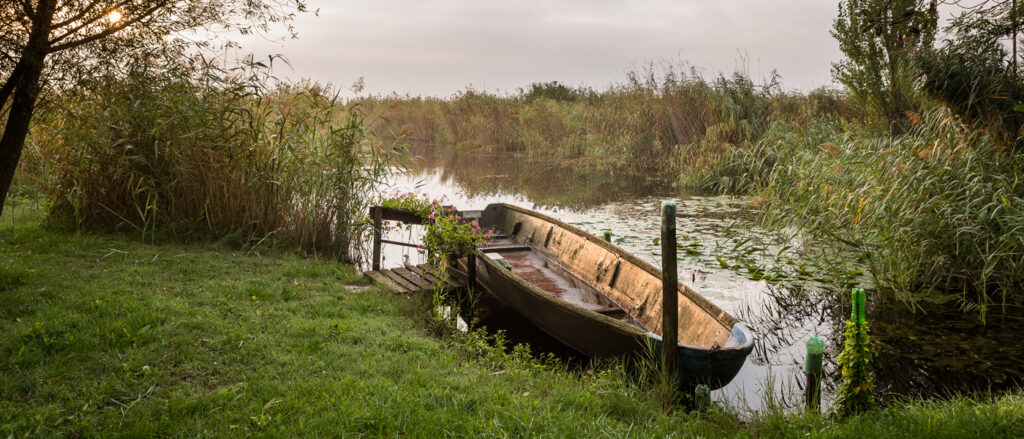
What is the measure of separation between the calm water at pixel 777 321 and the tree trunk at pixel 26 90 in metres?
4.33

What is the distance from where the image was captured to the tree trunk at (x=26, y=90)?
530 centimetres

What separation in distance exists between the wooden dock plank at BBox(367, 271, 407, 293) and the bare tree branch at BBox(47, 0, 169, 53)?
11.2 feet

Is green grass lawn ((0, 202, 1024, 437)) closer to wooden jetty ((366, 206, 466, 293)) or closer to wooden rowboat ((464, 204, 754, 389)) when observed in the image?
wooden rowboat ((464, 204, 754, 389))

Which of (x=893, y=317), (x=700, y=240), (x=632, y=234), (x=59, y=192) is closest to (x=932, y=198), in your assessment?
(x=893, y=317)

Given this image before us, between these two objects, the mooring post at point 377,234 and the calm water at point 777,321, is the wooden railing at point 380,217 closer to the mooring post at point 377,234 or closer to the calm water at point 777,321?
the mooring post at point 377,234

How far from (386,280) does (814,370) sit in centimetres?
436

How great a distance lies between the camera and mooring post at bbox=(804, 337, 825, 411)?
409cm

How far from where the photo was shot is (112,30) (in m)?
5.98

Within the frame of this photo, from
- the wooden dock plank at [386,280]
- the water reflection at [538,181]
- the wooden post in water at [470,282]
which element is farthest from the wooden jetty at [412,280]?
the water reflection at [538,181]

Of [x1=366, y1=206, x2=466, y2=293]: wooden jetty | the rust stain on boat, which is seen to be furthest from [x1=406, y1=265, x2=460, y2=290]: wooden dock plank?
the rust stain on boat

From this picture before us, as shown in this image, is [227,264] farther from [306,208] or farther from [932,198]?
[932,198]

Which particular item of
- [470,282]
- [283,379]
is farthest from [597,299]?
[283,379]

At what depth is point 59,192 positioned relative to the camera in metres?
7.36

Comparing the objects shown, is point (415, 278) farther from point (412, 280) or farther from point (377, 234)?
point (377, 234)
